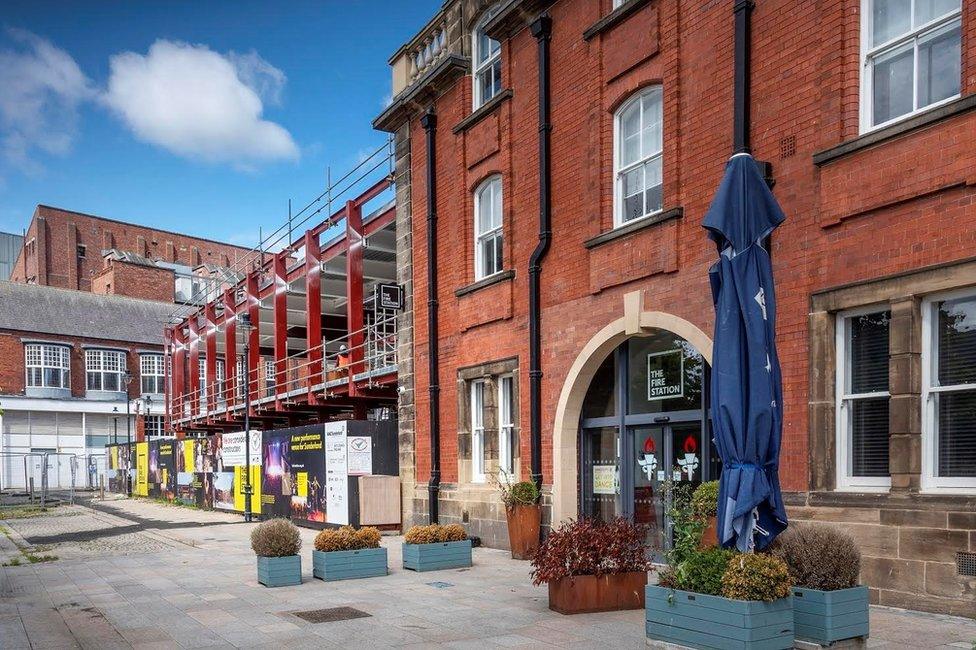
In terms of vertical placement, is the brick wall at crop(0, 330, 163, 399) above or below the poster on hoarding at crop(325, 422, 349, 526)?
above

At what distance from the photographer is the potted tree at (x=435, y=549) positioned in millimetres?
11984

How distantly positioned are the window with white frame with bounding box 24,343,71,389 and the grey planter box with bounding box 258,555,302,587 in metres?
43.6

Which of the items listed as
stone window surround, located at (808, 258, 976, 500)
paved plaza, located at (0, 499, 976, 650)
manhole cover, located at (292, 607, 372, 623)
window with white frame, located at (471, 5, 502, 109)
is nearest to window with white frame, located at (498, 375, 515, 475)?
paved plaza, located at (0, 499, 976, 650)

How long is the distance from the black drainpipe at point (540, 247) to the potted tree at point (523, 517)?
1.73 feet

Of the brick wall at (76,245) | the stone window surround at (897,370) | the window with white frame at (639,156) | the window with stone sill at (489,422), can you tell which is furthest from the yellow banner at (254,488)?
the brick wall at (76,245)

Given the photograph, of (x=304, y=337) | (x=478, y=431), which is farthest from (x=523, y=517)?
(x=304, y=337)

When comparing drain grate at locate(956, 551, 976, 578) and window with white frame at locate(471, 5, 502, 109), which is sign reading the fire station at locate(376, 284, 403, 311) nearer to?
window with white frame at locate(471, 5, 502, 109)

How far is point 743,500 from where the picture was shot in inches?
258

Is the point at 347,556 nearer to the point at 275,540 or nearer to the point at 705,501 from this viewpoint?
the point at 275,540

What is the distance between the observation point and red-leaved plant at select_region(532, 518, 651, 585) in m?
8.71

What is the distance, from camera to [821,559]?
21.8ft

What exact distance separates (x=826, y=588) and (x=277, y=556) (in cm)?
718

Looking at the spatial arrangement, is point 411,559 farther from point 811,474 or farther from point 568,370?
point 811,474

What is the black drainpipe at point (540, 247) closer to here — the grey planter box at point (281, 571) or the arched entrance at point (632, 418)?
the arched entrance at point (632, 418)
